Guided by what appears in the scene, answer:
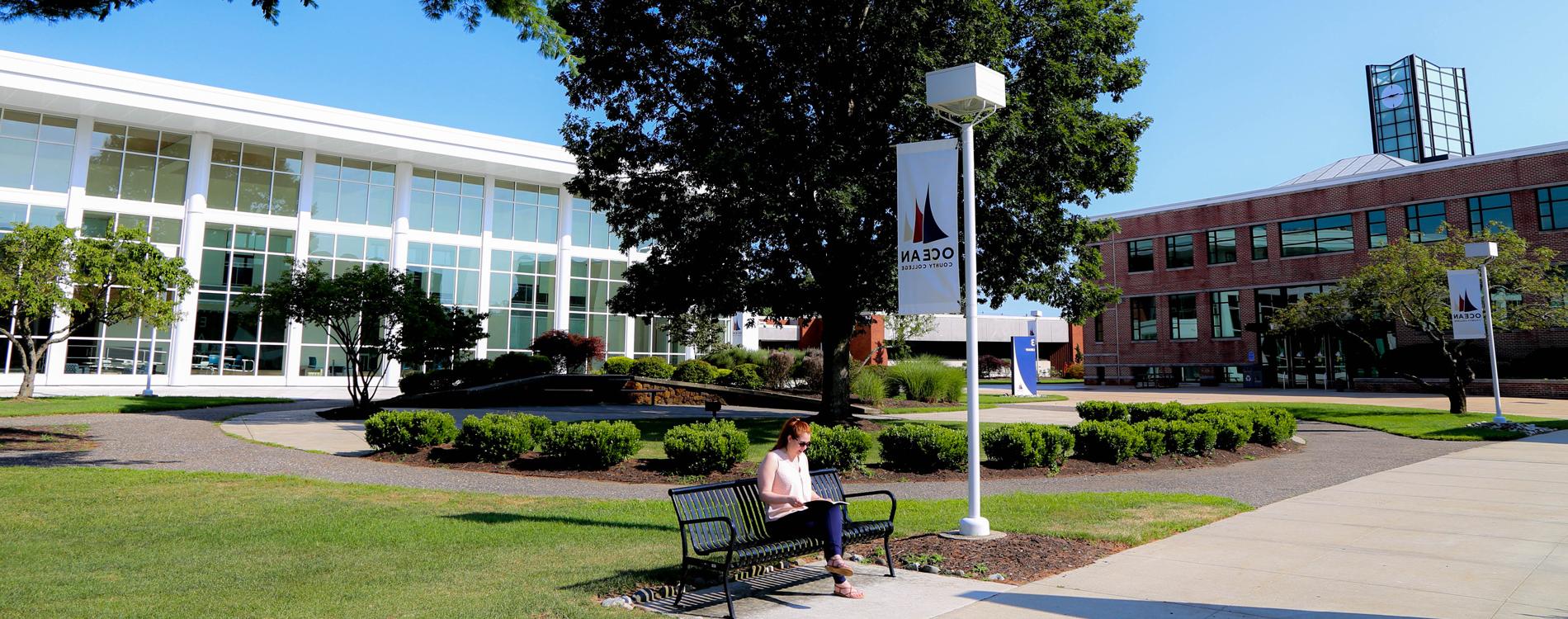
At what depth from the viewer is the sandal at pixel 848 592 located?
5.38m

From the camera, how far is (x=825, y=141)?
53.6 ft

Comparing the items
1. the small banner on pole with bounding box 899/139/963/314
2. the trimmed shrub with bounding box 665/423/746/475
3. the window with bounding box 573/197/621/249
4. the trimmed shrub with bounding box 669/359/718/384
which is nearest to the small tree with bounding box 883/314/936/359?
the trimmed shrub with bounding box 669/359/718/384

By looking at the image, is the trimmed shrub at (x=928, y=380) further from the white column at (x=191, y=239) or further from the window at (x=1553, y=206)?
the white column at (x=191, y=239)

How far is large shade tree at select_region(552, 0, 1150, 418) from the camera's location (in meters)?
15.8

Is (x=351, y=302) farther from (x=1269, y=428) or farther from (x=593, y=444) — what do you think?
(x=1269, y=428)

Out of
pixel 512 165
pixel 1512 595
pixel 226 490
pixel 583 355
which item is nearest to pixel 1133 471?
pixel 1512 595

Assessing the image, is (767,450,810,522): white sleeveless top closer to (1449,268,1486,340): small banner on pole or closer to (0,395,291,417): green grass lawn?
(0,395,291,417): green grass lawn

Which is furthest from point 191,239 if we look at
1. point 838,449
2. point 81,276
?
point 838,449

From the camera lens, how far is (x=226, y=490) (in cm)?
961

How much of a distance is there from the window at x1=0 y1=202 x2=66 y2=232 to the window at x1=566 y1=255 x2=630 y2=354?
739 inches

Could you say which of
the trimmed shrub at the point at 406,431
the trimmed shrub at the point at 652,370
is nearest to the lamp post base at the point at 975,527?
the trimmed shrub at the point at 406,431

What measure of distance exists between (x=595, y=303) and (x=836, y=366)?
79.5 ft

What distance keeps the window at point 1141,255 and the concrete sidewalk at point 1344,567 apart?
41383 millimetres

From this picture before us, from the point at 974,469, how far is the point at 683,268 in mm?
12255
